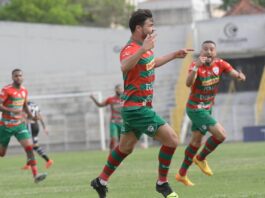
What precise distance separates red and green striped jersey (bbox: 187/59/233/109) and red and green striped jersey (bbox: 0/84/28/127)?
425 cm

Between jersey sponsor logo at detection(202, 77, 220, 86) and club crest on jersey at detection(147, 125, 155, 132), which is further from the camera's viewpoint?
jersey sponsor logo at detection(202, 77, 220, 86)

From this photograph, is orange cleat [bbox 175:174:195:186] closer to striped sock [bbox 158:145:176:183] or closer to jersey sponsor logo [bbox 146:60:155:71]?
striped sock [bbox 158:145:176:183]

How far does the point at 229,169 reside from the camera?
59.3ft

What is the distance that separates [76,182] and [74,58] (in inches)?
1362

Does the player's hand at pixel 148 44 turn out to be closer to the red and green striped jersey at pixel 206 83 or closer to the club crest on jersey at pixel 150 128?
the club crest on jersey at pixel 150 128

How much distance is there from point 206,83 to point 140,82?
13.0 feet

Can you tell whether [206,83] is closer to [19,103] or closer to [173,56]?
[173,56]

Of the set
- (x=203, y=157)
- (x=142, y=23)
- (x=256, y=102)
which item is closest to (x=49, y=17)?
(x=256, y=102)

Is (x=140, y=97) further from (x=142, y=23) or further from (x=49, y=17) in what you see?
(x=49, y=17)

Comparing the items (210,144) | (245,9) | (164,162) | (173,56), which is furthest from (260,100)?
(173,56)

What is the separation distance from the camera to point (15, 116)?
18312 mm

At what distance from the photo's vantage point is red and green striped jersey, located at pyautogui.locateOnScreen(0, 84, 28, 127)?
18281 millimetres

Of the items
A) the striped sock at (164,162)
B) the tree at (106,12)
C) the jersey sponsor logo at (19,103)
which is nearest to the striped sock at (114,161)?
the striped sock at (164,162)

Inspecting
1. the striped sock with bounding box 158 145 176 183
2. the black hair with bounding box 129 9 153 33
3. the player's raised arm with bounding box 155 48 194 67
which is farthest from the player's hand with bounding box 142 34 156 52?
the striped sock with bounding box 158 145 176 183
